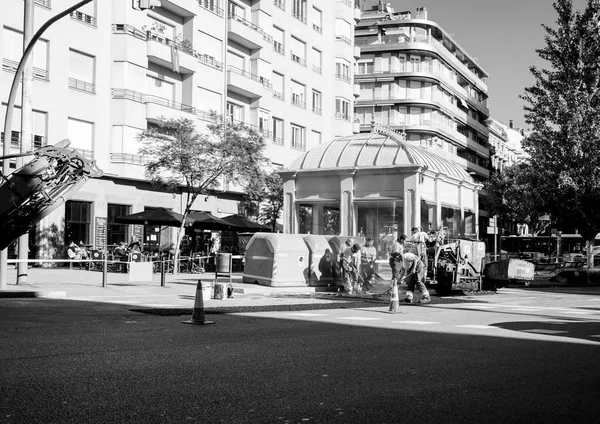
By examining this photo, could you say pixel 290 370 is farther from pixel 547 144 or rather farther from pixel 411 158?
pixel 547 144

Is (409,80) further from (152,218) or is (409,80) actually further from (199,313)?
(199,313)

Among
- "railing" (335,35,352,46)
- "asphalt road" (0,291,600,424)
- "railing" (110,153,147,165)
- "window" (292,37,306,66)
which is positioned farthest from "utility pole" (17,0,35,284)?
"railing" (335,35,352,46)

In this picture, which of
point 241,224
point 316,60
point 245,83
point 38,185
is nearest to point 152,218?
point 241,224

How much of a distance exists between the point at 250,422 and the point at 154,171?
3019cm

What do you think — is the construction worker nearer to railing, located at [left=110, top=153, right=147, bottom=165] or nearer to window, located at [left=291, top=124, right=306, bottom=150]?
railing, located at [left=110, top=153, right=147, bottom=165]

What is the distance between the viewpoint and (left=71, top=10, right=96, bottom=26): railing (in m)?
36.1

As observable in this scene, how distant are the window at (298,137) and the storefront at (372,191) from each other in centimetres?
2450

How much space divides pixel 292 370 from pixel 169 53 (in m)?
34.8

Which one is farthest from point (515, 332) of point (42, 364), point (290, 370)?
point (42, 364)

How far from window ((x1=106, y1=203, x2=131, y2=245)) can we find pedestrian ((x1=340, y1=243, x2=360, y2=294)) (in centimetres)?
1886

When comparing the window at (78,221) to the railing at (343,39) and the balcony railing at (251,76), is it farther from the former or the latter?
the railing at (343,39)

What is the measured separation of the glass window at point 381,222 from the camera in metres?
26.2

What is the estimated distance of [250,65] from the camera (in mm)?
49469

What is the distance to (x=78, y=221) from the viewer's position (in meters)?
36.5
